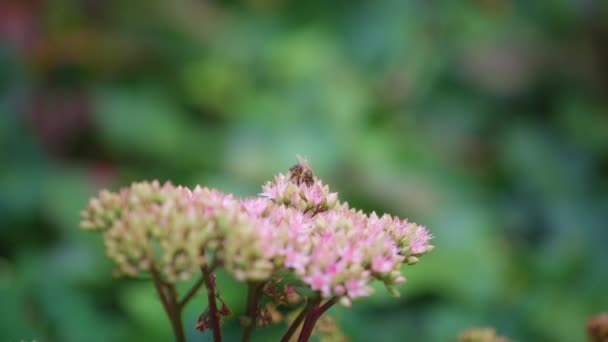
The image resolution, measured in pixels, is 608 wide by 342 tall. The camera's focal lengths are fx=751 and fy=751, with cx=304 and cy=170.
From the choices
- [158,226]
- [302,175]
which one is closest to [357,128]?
[302,175]

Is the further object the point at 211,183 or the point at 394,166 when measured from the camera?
the point at 394,166

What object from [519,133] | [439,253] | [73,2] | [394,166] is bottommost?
[439,253]

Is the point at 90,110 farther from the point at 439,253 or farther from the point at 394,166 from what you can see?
the point at 439,253

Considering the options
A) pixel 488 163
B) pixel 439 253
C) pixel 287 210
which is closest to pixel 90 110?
pixel 439 253

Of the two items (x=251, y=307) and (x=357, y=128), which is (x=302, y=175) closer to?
(x=251, y=307)

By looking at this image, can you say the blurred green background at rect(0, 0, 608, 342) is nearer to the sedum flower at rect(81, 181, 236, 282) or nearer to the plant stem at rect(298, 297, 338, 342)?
the plant stem at rect(298, 297, 338, 342)

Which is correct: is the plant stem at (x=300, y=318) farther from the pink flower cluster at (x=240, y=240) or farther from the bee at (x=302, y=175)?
the bee at (x=302, y=175)

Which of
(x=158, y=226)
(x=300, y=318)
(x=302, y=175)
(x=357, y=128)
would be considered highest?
(x=357, y=128)
